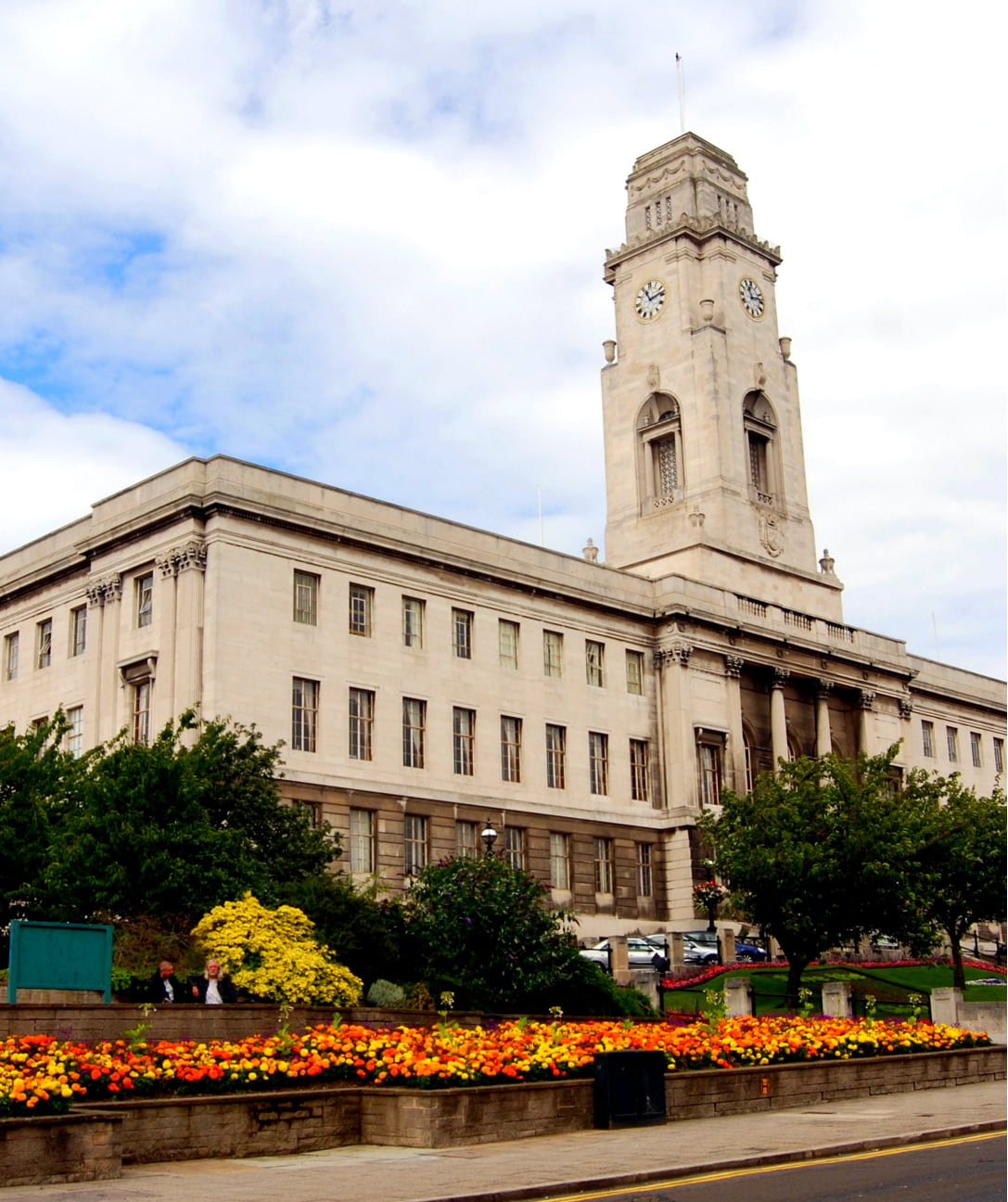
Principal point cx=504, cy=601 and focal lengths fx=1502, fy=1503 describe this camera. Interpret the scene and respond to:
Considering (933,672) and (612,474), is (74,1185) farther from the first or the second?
(933,672)

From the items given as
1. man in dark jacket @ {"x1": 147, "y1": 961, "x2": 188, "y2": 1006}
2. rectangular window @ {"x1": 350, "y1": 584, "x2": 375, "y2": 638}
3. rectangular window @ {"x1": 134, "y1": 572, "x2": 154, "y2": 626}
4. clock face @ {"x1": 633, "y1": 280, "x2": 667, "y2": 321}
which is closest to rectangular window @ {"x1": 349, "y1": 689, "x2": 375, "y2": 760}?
rectangular window @ {"x1": 350, "y1": 584, "x2": 375, "y2": 638}

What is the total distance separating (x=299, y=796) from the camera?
161 feet

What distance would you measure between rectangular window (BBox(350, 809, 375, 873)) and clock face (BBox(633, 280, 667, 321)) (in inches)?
1349

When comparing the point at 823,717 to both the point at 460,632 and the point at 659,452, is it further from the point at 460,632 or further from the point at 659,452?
the point at 460,632

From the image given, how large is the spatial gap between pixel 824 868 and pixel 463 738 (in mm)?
17270

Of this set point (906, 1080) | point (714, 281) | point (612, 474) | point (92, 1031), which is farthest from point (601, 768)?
point (92, 1031)

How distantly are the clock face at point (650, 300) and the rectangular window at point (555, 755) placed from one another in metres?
25.8

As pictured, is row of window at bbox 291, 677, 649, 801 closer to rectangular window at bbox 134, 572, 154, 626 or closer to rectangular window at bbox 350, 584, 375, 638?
rectangular window at bbox 350, 584, 375, 638

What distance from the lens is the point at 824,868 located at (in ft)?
139

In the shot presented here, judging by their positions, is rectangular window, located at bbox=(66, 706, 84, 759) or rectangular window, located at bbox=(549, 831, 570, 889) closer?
rectangular window, located at bbox=(66, 706, 84, 759)

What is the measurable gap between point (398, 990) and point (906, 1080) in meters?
11.3

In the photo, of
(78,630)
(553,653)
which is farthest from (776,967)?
(78,630)

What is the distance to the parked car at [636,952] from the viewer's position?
45.4m

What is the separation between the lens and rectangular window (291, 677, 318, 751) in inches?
1983
